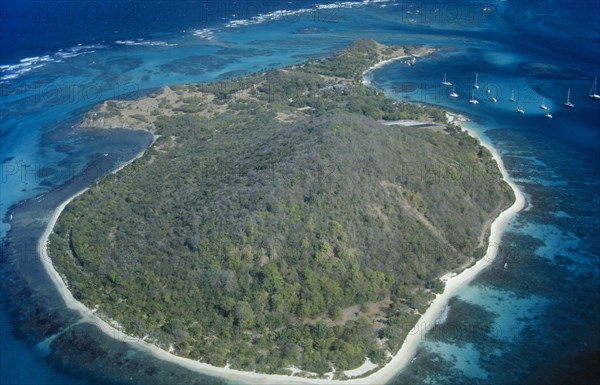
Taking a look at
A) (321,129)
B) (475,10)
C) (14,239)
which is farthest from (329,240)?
(475,10)

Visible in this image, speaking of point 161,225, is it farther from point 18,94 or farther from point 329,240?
point 18,94

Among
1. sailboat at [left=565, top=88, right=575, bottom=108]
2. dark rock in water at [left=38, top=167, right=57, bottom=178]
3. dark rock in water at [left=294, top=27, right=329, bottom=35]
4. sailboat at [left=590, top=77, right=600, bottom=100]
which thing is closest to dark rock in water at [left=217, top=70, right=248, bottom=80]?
dark rock in water at [left=294, top=27, right=329, bottom=35]

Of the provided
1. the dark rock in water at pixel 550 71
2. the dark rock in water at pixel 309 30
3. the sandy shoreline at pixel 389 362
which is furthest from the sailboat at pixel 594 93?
the dark rock in water at pixel 309 30

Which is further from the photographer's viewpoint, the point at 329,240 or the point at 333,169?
the point at 333,169

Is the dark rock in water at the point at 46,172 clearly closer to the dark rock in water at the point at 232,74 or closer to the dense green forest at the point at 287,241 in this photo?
the dense green forest at the point at 287,241

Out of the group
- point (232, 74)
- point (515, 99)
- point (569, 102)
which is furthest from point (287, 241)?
point (232, 74)

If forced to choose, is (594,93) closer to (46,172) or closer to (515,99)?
(515,99)

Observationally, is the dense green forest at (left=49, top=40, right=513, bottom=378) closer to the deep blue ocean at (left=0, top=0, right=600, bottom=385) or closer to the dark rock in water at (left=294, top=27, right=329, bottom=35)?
the deep blue ocean at (left=0, top=0, right=600, bottom=385)
